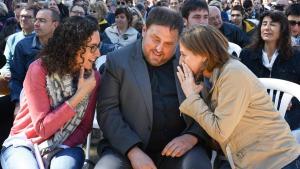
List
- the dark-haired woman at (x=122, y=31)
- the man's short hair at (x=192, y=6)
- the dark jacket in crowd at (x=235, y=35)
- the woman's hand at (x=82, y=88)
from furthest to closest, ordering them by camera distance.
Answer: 1. the dark-haired woman at (x=122, y=31)
2. the dark jacket in crowd at (x=235, y=35)
3. the man's short hair at (x=192, y=6)
4. the woman's hand at (x=82, y=88)

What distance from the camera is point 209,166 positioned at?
101 inches

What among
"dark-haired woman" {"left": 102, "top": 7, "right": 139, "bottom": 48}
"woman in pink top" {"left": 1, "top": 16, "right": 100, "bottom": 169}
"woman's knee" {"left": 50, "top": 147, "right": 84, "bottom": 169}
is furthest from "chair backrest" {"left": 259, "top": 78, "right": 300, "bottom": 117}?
"dark-haired woman" {"left": 102, "top": 7, "right": 139, "bottom": 48}

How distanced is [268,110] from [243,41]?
3.14m

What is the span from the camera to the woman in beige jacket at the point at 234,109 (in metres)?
2.37

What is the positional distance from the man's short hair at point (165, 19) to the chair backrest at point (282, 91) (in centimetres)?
96

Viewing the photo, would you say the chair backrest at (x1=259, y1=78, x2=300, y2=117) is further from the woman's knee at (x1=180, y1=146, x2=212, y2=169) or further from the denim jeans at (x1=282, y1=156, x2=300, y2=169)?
the woman's knee at (x1=180, y1=146, x2=212, y2=169)

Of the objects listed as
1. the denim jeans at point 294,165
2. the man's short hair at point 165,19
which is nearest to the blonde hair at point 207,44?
the man's short hair at point 165,19

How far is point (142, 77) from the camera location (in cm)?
279

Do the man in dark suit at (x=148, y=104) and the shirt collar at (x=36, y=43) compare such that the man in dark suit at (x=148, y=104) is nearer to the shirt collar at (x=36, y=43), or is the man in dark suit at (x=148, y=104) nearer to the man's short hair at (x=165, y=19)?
the man's short hair at (x=165, y=19)

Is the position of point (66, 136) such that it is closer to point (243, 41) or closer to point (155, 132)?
point (155, 132)

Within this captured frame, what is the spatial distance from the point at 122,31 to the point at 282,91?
401 cm

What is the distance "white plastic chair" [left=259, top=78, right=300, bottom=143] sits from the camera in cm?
318

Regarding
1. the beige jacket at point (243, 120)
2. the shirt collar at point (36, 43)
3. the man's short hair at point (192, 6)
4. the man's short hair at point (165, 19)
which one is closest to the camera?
the beige jacket at point (243, 120)

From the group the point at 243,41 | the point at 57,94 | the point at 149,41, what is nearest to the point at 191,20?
the point at 243,41
